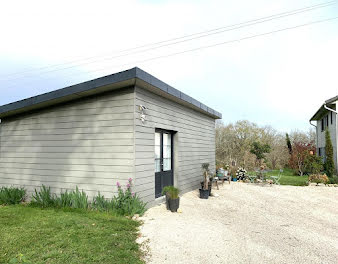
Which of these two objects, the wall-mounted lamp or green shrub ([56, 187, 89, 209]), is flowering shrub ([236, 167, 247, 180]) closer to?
the wall-mounted lamp

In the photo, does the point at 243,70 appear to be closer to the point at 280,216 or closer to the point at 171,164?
the point at 171,164

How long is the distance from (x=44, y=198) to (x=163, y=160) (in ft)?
10.4

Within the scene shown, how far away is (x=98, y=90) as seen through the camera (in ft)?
17.9

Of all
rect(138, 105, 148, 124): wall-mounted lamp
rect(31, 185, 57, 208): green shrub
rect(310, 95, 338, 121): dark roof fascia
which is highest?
rect(310, 95, 338, 121): dark roof fascia

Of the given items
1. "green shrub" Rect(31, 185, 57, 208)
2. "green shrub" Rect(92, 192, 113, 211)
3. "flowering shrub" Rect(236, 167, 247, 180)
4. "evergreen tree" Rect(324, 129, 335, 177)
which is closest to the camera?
"green shrub" Rect(92, 192, 113, 211)

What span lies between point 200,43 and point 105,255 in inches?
348

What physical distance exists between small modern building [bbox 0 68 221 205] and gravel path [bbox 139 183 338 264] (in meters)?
1.18

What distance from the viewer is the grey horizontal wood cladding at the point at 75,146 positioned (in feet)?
17.3

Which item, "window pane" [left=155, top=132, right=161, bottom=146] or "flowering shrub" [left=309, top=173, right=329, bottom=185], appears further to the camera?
"flowering shrub" [left=309, top=173, right=329, bottom=185]

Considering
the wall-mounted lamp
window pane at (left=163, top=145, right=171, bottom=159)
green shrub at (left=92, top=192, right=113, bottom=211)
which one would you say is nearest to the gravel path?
green shrub at (left=92, top=192, right=113, bottom=211)

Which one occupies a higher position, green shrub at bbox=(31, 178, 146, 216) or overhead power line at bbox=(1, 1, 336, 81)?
overhead power line at bbox=(1, 1, 336, 81)

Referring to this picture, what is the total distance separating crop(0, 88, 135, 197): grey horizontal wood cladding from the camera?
527 centimetres

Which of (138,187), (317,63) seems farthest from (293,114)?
(138,187)

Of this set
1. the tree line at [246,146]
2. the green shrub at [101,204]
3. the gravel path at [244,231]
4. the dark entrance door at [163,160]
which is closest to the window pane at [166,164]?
the dark entrance door at [163,160]
